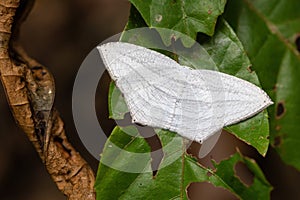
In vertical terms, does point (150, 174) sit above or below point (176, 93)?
below

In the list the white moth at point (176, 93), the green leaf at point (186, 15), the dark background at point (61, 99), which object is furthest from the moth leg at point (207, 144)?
the dark background at point (61, 99)

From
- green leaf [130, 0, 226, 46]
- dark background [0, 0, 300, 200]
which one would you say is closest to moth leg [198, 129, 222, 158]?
green leaf [130, 0, 226, 46]

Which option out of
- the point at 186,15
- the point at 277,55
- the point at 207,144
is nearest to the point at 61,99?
the point at 277,55

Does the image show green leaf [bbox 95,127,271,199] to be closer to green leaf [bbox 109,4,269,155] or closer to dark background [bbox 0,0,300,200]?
green leaf [bbox 109,4,269,155]

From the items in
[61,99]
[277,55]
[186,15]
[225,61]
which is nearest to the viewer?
[186,15]

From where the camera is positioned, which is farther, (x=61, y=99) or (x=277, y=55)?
(x=61, y=99)

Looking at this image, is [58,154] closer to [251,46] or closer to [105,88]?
[251,46]

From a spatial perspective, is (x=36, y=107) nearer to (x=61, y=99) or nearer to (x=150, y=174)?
(x=150, y=174)
